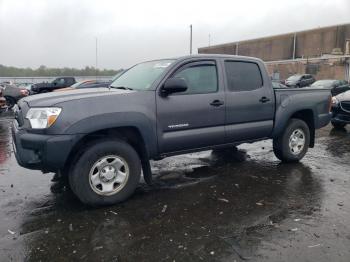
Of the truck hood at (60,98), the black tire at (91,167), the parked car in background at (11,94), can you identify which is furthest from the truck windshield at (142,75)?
the parked car in background at (11,94)

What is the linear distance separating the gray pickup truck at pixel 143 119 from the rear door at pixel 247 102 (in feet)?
0.05

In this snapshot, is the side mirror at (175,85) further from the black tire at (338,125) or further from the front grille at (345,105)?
the black tire at (338,125)

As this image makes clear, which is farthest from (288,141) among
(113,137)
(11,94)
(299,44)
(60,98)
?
(299,44)

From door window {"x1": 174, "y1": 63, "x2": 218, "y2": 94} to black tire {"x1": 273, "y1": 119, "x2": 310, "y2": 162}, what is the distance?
1.82 m

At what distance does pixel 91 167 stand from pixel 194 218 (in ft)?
4.31

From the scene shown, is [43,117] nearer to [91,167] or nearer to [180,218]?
[91,167]

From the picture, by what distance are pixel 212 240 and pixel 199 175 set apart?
225cm

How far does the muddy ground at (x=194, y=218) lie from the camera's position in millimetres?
3250

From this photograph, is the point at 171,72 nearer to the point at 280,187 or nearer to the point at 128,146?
the point at 128,146

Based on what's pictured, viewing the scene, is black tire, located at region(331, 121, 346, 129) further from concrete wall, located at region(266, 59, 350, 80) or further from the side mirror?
concrete wall, located at region(266, 59, 350, 80)

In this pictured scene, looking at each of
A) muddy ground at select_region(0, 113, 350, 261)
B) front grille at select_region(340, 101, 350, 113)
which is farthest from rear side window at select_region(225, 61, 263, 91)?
front grille at select_region(340, 101, 350, 113)

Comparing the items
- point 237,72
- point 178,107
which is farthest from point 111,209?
point 237,72

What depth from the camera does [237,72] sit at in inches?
220

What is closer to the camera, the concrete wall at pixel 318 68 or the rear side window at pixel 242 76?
the rear side window at pixel 242 76
